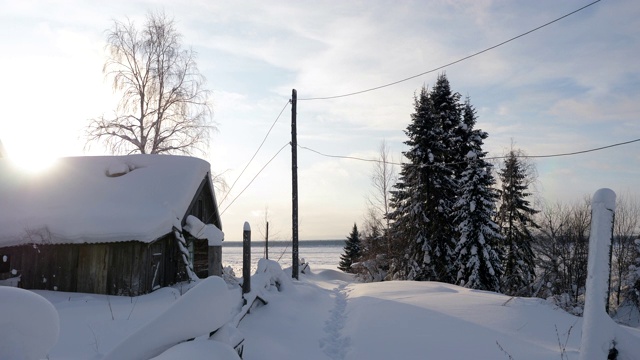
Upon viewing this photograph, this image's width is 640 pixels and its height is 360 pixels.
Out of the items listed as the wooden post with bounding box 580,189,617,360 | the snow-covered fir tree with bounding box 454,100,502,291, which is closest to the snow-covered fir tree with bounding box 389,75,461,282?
the snow-covered fir tree with bounding box 454,100,502,291

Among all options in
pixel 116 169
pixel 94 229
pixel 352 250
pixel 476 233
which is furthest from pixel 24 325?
→ pixel 352 250

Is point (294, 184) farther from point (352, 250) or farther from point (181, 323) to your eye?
point (352, 250)

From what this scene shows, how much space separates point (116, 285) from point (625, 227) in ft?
115

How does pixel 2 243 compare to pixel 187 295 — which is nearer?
pixel 187 295

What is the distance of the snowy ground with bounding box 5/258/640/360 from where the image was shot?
584 cm

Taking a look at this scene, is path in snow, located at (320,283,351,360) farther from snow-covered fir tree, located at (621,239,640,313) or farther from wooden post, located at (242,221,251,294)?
snow-covered fir tree, located at (621,239,640,313)

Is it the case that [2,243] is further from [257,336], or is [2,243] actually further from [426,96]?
[426,96]

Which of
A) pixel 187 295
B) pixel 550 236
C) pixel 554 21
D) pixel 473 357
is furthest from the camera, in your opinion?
pixel 550 236

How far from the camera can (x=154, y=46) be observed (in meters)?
22.9

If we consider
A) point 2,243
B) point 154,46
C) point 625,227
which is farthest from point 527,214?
point 2,243

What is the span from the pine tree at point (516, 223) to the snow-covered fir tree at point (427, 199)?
5.59m

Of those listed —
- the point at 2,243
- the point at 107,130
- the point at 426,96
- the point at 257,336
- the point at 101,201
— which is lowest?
the point at 257,336

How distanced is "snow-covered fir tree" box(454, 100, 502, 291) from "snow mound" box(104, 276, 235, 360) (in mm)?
20806

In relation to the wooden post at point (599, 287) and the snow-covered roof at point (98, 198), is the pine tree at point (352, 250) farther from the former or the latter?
the wooden post at point (599, 287)
